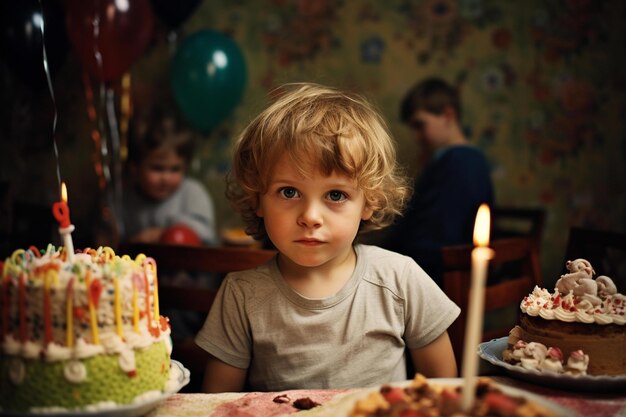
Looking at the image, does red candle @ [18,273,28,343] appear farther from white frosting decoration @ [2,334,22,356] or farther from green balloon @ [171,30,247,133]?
green balloon @ [171,30,247,133]

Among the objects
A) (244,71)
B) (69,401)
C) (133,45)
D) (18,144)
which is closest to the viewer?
(69,401)

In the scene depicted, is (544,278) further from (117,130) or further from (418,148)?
(117,130)

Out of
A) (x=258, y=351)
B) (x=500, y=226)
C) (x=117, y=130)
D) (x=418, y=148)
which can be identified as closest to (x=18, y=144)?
(x=117, y=130)

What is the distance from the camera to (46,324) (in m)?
0.87

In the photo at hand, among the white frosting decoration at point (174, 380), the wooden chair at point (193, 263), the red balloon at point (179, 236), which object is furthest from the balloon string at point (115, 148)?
the white frosting decoration at point (174, 380)

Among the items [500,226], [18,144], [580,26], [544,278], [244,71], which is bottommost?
[544,278]

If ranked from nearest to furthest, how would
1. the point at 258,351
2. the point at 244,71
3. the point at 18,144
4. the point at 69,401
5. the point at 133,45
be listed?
the point at 69,401 → the point at 258,351 → the point at 133,45 → the point at 244,71 → the point at 18,144

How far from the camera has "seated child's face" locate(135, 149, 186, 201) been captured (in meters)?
3.84

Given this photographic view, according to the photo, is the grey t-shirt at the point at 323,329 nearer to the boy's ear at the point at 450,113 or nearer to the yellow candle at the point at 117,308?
the yellow candle at the point at 117,308

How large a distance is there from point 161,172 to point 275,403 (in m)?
3.04

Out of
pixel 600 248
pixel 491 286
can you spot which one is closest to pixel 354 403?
pixel 600 248

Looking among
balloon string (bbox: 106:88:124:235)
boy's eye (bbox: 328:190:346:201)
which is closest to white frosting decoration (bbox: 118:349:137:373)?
boy's eye (bbox: 328:190:346:201)

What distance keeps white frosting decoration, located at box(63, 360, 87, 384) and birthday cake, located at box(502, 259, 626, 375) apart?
0.66m

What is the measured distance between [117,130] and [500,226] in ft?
8.14
